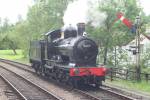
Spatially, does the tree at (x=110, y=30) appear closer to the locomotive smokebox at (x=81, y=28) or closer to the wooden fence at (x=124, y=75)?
the wooden fence at (x=124, y=75)

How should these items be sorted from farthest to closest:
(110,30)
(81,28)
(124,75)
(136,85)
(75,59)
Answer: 1. (110,30)
2. (124,75)
3. (136,85)
4. (81,28)
5. (75,59)

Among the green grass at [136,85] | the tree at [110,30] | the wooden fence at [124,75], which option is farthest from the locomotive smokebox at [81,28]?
the tree at [110,30]

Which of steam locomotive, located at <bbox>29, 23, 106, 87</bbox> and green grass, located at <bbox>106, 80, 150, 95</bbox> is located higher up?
steam locomotive, located at <bbox>29, 23, 106, 87</bbox>

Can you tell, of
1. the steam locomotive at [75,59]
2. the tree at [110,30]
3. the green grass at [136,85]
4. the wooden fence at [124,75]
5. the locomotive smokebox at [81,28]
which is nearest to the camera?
the green grass at [136,85]

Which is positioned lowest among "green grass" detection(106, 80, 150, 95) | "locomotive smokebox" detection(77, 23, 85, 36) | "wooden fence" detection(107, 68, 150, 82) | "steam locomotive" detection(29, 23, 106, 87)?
"green grass" detection(106, 80, 150, 95)

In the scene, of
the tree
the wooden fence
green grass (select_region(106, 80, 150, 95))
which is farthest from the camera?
the tree

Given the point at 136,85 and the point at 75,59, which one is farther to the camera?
the point at 136,85

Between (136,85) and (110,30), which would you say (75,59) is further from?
(110,30)

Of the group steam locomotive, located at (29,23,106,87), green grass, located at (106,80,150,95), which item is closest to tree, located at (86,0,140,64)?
green grass, located at (106,80,150,95)

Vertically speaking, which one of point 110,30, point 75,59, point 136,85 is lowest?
point 136,85

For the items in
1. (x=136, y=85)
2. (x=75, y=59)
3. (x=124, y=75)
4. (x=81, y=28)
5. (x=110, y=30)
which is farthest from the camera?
(x=110, y=30)

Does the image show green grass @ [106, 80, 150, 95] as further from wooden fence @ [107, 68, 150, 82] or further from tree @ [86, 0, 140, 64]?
tree @ [86, 0, 140, 64]

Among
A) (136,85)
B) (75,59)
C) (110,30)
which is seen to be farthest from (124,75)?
(110,30)

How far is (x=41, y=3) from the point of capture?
1741 inches
